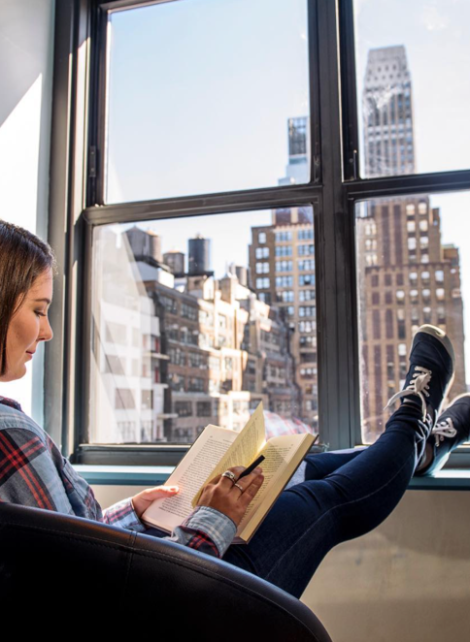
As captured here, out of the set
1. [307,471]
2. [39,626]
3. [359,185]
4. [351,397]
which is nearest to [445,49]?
[359,185]

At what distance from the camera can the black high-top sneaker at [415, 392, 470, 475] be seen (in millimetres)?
1531

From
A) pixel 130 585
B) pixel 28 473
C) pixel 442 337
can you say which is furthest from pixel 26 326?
pixel 442 337

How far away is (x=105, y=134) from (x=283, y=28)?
2.32 ft

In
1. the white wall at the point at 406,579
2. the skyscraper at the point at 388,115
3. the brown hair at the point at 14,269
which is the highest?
the skyscraper at the point at 388,115

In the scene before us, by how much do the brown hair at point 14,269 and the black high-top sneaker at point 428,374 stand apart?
3.05ft

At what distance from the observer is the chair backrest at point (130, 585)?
578 millimetres

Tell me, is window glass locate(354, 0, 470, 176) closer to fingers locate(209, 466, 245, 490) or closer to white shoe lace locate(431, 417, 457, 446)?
white shoe lace locate(431, 417, 457, 446)

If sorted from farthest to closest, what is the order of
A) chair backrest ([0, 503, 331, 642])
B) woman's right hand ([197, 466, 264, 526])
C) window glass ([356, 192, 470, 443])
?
window glass ([356, 192, 470, 443])
woman's right hand ([197, 466, 264, 526])
chair backrest ([0, 503, 331, 642])

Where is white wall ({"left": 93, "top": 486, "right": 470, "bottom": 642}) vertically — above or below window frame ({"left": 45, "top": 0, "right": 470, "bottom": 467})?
below

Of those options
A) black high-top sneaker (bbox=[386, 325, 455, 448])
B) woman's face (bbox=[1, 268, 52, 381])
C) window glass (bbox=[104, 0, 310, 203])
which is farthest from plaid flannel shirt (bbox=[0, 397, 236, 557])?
window glass (bbox=[104, 0, 310, 203])

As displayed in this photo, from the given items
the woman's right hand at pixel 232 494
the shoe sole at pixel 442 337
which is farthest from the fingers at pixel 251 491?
the shoe sole at pixel 442 337

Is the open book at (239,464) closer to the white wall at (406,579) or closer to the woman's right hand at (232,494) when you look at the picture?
the woman's right hand at (232,494)

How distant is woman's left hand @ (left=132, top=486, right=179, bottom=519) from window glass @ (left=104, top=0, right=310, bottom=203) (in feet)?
3.59

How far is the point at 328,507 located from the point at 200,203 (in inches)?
45.6
